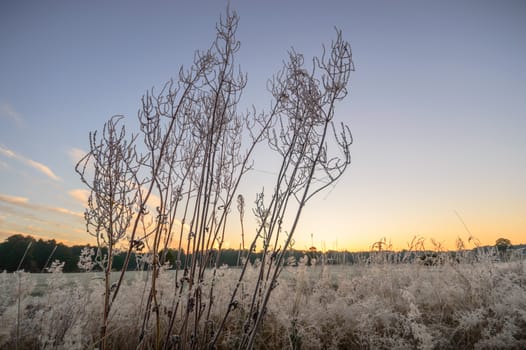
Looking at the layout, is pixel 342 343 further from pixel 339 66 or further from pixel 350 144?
pixel 339 66

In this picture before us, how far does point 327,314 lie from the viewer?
4.08 metres

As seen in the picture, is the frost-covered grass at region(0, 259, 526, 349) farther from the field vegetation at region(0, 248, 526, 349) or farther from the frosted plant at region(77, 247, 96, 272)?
the frosted plant at region(77, 247, 96, 272)

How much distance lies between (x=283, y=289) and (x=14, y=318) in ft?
11.3

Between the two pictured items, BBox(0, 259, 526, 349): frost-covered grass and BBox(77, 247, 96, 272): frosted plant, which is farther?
BBox(0, 259, 526, 349): frost-covered grass

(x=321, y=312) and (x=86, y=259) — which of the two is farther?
(x=321, y=312)

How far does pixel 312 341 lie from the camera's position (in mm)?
3527

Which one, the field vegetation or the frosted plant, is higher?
the frosted plant

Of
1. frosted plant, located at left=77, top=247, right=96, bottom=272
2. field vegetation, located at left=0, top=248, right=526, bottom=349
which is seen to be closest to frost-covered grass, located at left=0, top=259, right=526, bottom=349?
field vegetation, located at left=0, top=248, right=526, bottom=349

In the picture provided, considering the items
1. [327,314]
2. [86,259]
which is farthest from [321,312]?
[86,259]

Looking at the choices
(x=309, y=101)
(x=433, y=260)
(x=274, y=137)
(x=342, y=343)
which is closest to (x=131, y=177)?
(x=274, y=137)

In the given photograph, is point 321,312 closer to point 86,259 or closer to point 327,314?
point 327,314

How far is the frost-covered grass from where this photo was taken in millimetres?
3125

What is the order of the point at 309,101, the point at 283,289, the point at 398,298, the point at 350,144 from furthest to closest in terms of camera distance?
the point at 283,289 < the point at 398,298 < the point at 309,101 < the point at 350,144

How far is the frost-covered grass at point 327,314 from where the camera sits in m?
3.12
